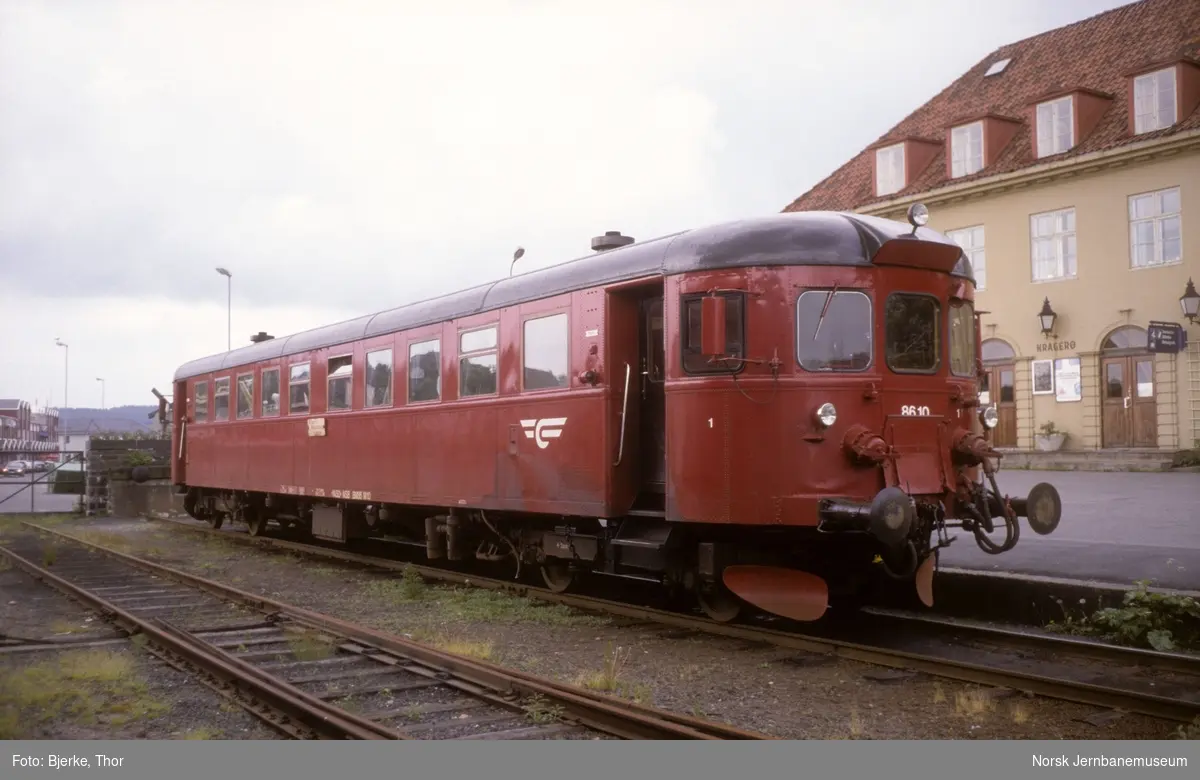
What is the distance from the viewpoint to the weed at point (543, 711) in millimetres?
6375

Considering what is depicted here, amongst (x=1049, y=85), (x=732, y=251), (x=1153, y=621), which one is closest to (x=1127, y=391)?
(x=1049, y=85)

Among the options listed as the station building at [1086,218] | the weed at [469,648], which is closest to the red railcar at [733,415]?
the weed at [469,648]

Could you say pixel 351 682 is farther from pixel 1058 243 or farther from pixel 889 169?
pixel 889 169

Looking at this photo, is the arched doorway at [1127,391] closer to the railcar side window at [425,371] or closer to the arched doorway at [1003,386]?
the arched doorway at [1003,386]

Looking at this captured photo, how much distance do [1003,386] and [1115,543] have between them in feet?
55.4

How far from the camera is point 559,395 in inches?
A: 416

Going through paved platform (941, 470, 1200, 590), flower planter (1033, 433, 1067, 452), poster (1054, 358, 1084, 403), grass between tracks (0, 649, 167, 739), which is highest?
poster (1054, 358, 1084, 403)

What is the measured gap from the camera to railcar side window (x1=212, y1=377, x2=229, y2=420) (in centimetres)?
2023

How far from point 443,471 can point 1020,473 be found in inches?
590

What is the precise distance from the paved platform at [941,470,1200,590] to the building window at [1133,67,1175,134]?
10101 mm

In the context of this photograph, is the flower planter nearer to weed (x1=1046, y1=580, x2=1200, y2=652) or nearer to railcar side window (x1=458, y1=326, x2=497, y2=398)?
weed (x1=1046, y1=580, x2=1200, y2=652)

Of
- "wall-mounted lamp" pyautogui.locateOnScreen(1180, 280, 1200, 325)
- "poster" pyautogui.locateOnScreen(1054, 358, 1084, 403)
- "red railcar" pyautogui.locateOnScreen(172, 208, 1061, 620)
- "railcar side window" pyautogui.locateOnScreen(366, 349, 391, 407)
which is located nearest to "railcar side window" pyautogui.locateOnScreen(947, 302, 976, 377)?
"red railcar" pyautogui.locateOnScreen(172, 208, 1061, 620)

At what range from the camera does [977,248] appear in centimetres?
2867
